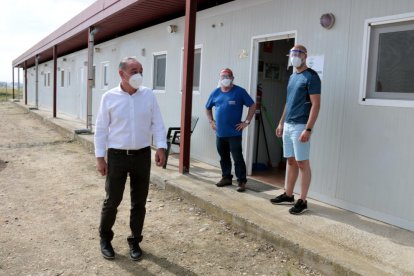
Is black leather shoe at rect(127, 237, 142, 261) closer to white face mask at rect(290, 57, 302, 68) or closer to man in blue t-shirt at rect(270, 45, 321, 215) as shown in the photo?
man in blue t-shirt at rect(270, 45, 321, 215)

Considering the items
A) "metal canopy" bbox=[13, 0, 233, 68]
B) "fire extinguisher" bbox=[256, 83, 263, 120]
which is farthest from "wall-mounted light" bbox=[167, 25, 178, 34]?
"fire extinguisher" bbox=[256, 83, 263, 120]

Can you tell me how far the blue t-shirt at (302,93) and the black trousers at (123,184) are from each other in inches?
65.2

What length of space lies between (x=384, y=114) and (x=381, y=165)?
54cm

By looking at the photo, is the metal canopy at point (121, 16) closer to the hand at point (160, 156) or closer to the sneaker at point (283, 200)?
the sneaker at point (283, 200)

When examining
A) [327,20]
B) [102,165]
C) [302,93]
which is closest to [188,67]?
[327,20]

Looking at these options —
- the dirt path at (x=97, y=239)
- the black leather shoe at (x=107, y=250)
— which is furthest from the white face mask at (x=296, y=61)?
the black leather shoe at (x=107, y=250)

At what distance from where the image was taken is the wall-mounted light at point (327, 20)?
4.71 metres

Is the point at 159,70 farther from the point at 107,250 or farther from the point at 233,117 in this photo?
the point at 107,250

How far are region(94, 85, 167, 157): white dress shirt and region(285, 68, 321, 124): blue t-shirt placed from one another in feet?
5.40

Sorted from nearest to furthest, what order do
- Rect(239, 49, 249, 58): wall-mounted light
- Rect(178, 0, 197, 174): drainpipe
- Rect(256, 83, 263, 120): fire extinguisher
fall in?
Rect(178, 0, 197, 174): drainpipe → Rect(239, 49, 249, 58): wall-mounted light → Rect(256, 83, 263, 120): fire extinguisher

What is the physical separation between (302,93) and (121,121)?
1.93 meters

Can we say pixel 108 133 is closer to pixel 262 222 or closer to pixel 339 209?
pixel 262 222

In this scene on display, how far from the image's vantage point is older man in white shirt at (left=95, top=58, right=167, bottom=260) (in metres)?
3.47

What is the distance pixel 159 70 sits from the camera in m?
9.23
